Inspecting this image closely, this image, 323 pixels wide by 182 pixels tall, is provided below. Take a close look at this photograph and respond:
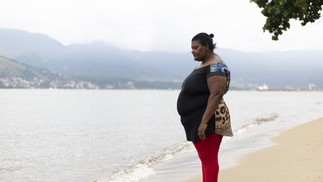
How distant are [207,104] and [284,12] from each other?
19.3ft

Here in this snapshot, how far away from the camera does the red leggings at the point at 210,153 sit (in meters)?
5.50

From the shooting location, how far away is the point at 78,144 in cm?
2722

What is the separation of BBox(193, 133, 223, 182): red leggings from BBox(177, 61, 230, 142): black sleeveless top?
0.09 m

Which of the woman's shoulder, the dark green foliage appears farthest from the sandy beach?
the woman's shoulder

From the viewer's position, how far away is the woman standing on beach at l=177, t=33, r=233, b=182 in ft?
17.5

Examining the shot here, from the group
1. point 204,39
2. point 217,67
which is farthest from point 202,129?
point 204,39

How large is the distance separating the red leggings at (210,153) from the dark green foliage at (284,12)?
561 centimetres

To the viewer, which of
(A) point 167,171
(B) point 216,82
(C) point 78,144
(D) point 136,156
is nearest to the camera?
(B) point 216,82

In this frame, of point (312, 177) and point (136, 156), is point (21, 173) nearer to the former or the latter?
point (136, 156)

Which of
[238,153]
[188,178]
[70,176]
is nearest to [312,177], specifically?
[188,178]

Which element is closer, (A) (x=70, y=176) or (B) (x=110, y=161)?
(A) (x=70, y=176)

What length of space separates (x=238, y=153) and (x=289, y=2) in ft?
23.4

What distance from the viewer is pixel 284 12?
34.3 feet

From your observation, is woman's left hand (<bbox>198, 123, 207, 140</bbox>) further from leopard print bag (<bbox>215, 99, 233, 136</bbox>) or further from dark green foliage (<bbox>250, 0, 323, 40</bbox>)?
dark green foliage (<bbox>250, 0, 323, 40</bbox>)
